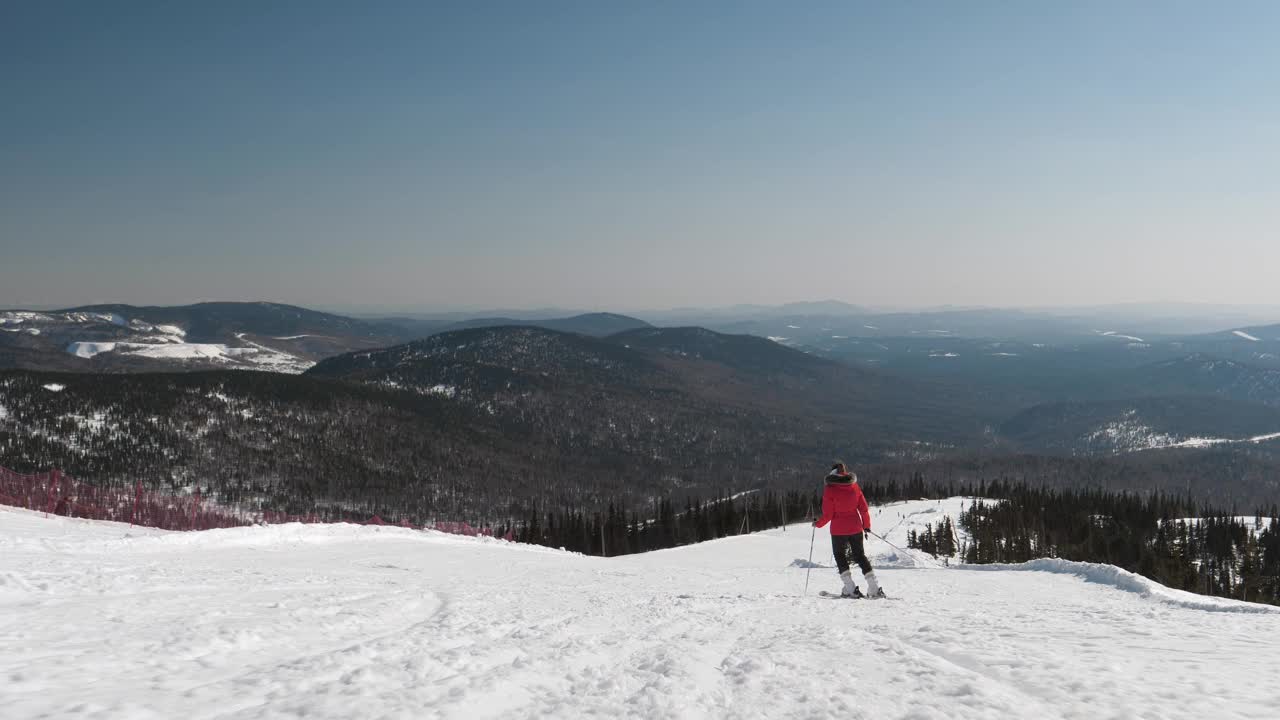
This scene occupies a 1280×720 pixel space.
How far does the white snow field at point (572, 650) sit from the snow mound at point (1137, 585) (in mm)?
136

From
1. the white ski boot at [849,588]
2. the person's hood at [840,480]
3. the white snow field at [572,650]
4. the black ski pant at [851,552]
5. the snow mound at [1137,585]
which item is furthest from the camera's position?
the white ski boot at [849,588]

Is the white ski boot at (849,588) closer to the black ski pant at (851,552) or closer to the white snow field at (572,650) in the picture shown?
the black ski pant at (851,552)

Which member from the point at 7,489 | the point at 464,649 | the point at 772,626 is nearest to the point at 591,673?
the point at 464,649

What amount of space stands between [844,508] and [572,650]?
9.26 metres

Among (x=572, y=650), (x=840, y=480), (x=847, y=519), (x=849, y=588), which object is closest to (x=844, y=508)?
(x=847, y=519)

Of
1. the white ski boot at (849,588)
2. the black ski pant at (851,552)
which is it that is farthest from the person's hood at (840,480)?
the white ski boot at (849,588)

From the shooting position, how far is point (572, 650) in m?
8.63

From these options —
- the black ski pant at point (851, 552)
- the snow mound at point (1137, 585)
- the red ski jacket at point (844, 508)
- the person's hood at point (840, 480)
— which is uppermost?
the person's hood at point (840, 480)

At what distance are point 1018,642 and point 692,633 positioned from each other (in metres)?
4.69

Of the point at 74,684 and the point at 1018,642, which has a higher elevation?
the point at 74,684

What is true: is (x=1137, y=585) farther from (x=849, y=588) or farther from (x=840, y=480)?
(x=840, y=480)

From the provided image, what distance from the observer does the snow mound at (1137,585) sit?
13078 millimetres

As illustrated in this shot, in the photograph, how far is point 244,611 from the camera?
985 centimetres

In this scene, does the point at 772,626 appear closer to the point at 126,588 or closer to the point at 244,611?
the point at 244,611
